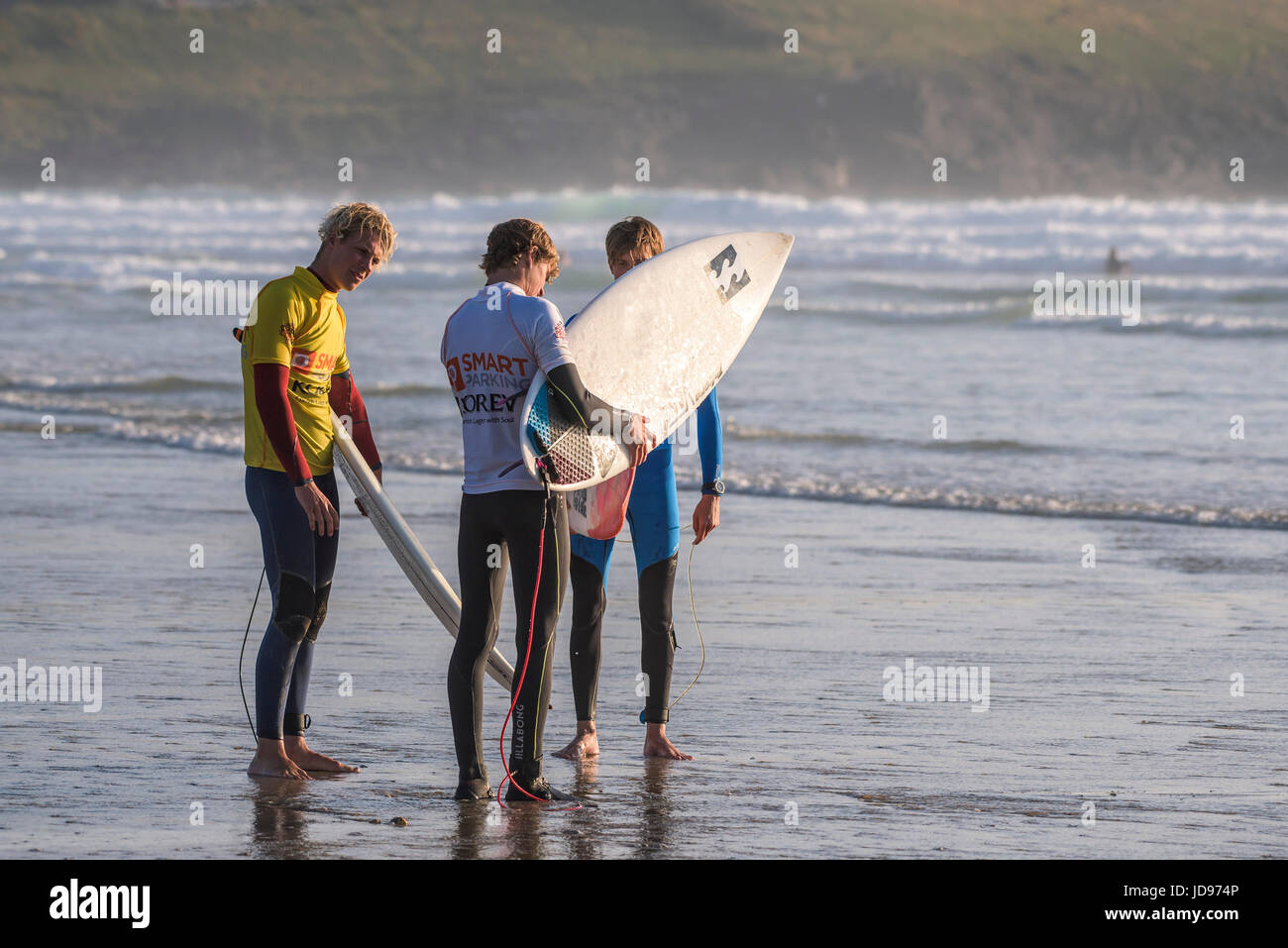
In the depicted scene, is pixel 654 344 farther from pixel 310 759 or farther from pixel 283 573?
pixel 310 759

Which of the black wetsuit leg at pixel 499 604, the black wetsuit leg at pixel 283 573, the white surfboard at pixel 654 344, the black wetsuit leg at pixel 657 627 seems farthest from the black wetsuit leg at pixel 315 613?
the black wetsuit leg at pixel 657 627

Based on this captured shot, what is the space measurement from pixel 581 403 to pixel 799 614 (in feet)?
9.28

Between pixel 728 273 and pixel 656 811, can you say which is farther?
pixel 728 273

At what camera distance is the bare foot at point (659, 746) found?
4.68 metres

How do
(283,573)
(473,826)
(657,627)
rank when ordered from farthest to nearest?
(657,627)
(283,573)
(473,826)

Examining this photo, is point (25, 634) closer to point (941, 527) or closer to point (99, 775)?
point (99, 775)

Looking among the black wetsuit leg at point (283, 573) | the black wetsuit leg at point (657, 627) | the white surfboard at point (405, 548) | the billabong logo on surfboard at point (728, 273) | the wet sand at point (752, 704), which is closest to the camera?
the wet sand at point (752, 704)

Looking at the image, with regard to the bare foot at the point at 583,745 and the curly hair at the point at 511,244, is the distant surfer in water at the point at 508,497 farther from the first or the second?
the bare foot at the point at 583,745

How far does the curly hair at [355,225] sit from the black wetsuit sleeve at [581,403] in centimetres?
61

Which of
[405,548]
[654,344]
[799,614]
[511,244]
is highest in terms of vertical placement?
[511,244]

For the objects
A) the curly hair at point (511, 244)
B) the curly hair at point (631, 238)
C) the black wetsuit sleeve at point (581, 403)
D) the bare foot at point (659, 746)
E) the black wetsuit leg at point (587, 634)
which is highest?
the curly hair at point (631, 238)

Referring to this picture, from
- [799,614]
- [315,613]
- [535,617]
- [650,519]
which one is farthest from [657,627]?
[799,614]

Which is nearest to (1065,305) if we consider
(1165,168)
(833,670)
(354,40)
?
(833,670)

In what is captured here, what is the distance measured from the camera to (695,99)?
95.2 m
